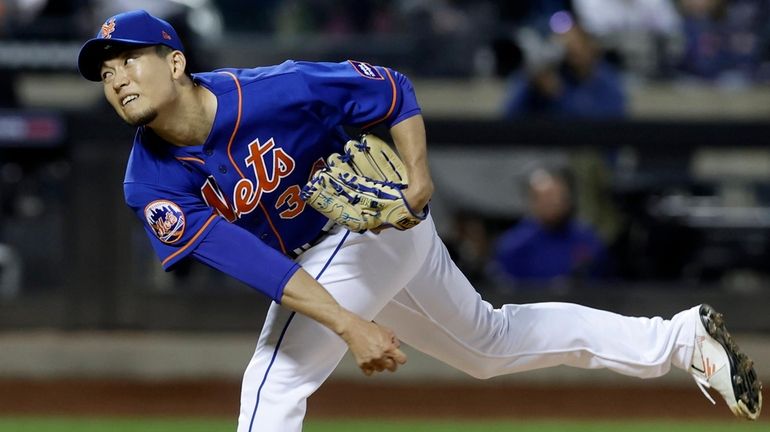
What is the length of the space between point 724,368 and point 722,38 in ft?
15.7

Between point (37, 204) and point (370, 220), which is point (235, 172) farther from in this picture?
point (37, 204)

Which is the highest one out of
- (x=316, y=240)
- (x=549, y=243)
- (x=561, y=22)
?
(x=561, y=22)

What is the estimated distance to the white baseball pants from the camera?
11.1 feet

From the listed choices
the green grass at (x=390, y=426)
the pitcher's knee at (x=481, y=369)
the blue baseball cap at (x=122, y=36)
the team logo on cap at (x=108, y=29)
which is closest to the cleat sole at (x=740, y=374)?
the pitcher's knee at (x=481, y=369)

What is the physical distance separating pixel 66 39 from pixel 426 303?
4781 millimetres

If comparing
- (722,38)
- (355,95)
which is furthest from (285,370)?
(722,38)

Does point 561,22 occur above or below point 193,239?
above

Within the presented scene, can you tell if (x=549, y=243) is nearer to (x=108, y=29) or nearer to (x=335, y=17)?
(x=335, y=17)

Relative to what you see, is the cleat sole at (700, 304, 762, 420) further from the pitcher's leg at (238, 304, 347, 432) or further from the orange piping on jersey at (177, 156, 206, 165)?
the orange piping on jersey at (177, 156, 206, 165)

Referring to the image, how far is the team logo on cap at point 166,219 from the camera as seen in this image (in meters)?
3.32

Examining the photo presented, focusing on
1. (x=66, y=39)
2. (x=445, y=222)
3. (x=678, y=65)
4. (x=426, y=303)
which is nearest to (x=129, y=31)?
(x=426, y=303)


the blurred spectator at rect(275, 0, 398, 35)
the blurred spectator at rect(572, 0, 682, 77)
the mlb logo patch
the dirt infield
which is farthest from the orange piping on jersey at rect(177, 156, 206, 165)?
the blurred spectator at rect(572, 0, 682, 77)

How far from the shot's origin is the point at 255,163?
3.47 meters

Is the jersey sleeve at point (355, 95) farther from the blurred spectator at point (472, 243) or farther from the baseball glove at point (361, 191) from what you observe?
the blurred spectator at point (472, 243)
